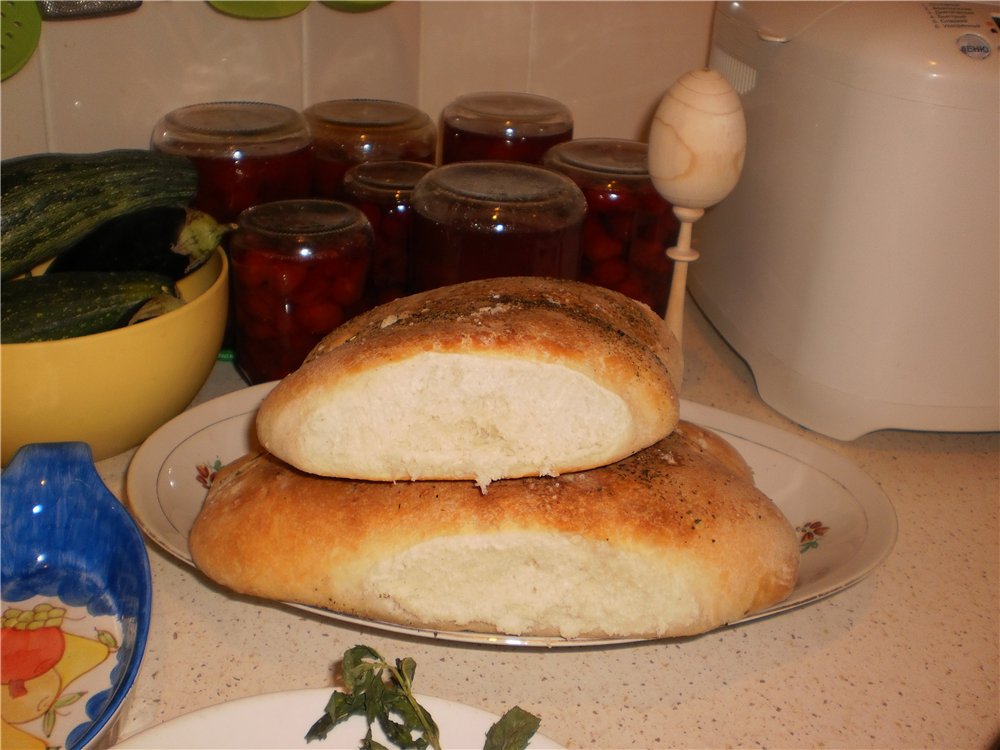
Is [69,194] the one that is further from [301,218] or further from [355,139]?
[355,139]

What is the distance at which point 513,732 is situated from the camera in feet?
1.65

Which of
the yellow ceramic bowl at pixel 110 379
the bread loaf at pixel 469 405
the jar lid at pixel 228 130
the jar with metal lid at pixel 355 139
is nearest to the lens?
the bread loaf at pixel 469 405

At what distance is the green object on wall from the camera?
863 mm

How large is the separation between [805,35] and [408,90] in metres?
0.63

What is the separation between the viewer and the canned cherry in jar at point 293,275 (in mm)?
925

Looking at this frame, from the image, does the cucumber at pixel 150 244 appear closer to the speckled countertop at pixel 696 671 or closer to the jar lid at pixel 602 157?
the speckled countertop at pixel 696 671

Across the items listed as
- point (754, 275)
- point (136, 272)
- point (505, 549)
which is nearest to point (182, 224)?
point (136, 272)

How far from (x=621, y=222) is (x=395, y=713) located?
71 cm

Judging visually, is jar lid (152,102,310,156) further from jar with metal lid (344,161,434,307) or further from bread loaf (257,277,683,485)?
bread loaf (257,277,683,485)

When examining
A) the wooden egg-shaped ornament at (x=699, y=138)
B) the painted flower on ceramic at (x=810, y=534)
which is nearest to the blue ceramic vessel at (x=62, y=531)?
the painted flower on ceramic at (x=810, y=534)

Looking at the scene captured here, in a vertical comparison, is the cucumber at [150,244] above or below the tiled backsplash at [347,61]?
below

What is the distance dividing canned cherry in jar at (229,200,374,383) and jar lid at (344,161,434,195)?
0.26 feet

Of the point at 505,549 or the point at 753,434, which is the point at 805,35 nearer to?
the point at 753,434

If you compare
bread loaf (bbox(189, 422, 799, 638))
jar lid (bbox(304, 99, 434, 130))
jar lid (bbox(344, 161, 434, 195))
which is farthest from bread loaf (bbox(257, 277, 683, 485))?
jar lid (bbox(304, 99, 434, 130))
